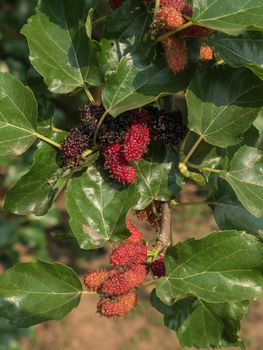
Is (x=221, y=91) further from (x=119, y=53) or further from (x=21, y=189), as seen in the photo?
(x=21, y=189)

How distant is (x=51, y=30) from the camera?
0.79 meters

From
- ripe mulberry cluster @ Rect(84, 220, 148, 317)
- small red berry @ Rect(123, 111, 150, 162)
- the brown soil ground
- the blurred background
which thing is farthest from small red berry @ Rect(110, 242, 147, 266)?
A: the brown soil ground

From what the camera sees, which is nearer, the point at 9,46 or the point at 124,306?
the point at 124,306

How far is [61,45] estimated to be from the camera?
0.79m

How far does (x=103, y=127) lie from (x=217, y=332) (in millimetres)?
298

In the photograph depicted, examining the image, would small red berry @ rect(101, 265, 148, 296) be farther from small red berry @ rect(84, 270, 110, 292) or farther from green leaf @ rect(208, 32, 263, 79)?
green leaf @ rect(208, 32, 263, 79)

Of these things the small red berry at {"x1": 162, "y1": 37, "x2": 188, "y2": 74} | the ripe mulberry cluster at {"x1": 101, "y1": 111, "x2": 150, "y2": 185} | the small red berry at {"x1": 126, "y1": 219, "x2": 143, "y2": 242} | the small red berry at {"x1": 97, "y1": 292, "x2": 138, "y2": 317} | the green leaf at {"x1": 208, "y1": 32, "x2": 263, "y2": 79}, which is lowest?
the small red berry at {"x1": 97, "y1": 292, "x2": 138, "y2": 317}

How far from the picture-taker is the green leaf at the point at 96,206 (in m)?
0.79

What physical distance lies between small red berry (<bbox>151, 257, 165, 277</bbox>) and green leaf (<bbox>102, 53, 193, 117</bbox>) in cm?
20

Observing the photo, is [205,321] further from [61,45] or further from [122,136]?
[61,45]

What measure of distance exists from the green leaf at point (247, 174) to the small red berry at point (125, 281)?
0.15 m

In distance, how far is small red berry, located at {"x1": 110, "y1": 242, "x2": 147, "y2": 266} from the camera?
75cm

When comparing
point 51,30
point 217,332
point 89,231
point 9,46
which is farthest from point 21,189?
point 9,46

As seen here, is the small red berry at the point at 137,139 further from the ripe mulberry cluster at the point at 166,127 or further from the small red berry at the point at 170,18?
the small red berry at the point at 170,18
